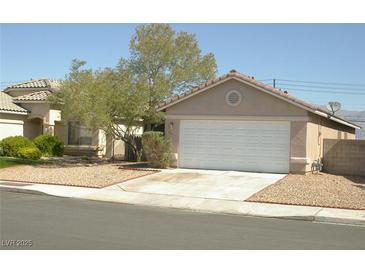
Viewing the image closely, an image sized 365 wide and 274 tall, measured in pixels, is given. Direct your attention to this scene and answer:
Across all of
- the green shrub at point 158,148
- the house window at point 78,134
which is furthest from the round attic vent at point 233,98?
the house window at point 78,134

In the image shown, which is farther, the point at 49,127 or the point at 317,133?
the point at 49,127

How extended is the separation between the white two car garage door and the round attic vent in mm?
845

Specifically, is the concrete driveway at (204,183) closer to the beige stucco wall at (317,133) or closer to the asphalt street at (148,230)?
the beige stucco wall at (317,133)

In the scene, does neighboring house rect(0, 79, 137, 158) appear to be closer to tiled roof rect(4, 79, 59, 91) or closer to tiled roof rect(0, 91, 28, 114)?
tiled roof rect(0, 91, 28, 114)

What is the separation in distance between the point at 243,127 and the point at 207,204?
7.49m

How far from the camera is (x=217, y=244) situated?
873 centimetres

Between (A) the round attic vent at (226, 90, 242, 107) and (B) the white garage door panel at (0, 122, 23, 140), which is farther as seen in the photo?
(B) the white garage door panel at (0, 122, 23, 140)

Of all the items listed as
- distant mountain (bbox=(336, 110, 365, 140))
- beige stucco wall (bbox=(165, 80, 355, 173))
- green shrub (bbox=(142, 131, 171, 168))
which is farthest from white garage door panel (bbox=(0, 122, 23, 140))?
distant mountain (bbox=(336, 110, 365, 140))

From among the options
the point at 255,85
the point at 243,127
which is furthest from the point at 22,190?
the point at 255,85

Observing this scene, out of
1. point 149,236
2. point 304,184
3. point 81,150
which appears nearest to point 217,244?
point 149,236

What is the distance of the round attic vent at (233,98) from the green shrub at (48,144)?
12.0 m

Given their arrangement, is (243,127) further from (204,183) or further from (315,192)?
(315,192)

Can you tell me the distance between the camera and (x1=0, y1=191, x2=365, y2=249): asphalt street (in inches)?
336

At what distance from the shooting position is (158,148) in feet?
71.6
